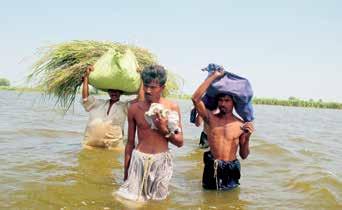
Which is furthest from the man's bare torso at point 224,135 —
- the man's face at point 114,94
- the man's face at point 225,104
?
the man's face at point 114,94

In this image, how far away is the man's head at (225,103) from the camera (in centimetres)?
464

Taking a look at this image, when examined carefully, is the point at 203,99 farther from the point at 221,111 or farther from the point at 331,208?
the point at 331,208

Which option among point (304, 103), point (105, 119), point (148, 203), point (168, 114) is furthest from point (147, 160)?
point (304, 103)

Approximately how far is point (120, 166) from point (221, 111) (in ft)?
7.23

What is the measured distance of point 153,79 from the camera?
3756 millimetres

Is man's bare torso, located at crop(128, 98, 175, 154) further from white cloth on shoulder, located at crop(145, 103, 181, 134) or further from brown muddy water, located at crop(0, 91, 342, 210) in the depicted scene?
brown muddy water, located at crop(0, 91, 342, 210)

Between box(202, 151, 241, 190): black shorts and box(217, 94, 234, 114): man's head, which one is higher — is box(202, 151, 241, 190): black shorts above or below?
below

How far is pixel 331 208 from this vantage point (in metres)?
4.86

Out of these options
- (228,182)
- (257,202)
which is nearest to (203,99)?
(228,182)

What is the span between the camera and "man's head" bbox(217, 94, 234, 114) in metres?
4.64

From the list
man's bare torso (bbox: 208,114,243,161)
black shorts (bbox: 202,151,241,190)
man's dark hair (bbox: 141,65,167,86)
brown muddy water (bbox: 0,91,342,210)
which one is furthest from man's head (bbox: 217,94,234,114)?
man's dark hair (bbox: 141,65,167,86)

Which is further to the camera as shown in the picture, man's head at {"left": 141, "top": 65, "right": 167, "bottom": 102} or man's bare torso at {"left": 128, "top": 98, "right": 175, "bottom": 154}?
man's bare torso at {"left": 128, "top": 98, "right": 175, "bottom": 154}

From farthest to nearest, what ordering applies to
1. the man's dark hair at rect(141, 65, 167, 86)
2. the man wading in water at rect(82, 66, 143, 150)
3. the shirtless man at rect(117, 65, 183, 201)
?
the man wading in water at rect(82, 66, 143, 150)
the shirtless man at rect(117, 65, 183, 201)
the man's dark hair at rect(141, 65, 167, 86)

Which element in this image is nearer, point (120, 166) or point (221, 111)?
point (221, 111)
